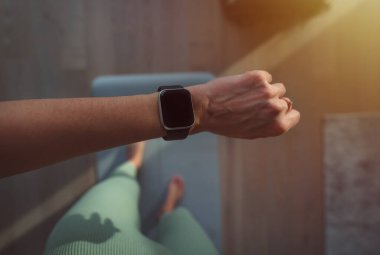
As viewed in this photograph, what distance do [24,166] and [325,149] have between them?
3.04 feet

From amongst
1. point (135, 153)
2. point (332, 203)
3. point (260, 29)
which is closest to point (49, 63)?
point (135, 153)

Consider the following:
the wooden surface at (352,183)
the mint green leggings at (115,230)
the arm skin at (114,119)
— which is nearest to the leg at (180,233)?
the mint green leggings at (115,230)

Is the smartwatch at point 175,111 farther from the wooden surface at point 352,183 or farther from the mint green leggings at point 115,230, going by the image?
the wooden surface at point 352,183

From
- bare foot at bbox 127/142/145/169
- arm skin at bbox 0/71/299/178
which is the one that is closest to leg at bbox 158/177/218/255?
bare foot at bbox 127/142/145/169

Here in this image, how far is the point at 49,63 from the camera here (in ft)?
3.68

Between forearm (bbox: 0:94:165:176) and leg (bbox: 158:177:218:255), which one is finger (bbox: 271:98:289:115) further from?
leg (bbox: 158:177:218:255)

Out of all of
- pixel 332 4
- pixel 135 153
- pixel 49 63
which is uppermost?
pixel 332 4

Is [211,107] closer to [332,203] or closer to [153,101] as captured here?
[153,101]

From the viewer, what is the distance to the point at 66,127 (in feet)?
1.54

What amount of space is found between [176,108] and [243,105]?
107 mm

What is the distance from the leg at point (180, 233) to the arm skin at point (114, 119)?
0.26 meters

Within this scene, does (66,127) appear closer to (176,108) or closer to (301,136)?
(176,108)

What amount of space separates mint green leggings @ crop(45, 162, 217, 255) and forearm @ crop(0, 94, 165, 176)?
0.15 meters

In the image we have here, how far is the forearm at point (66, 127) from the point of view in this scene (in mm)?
440
